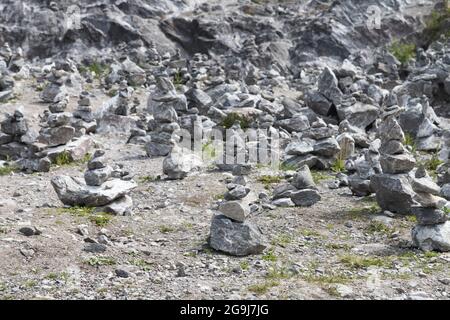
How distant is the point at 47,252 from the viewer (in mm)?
11492

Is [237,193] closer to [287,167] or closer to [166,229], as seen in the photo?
[166,229]

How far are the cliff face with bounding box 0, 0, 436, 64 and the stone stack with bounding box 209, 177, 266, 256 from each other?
3319 cm

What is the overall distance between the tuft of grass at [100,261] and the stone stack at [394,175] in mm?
6866

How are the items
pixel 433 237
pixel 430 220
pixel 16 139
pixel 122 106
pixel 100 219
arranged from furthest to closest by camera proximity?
pixel 122 106 → pixel 16 139 → pixel 100 219 → pixel 430 220 → pixel 433 237

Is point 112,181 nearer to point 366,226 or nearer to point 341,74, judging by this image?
point 366,226

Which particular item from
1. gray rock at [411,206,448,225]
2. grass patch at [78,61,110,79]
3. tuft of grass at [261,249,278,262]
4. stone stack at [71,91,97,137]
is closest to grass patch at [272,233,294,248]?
tuft of grass at [261,249,278,262]

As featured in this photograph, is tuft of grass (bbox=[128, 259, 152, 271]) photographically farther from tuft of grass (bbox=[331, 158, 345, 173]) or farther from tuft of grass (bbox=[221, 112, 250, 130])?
tuft of grass (bbox=[221, 112, 250, 130])

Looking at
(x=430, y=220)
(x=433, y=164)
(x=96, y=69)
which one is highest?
(x=96, y=69)

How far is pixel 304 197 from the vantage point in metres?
15.8

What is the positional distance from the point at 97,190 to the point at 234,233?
4264mm

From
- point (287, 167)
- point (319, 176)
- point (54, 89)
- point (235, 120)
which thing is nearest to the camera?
point (319, 176)

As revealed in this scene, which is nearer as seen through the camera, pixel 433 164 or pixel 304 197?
pixel 304 197

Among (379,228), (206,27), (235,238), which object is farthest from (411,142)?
(206,27)

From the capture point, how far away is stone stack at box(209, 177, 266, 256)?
12148mm
